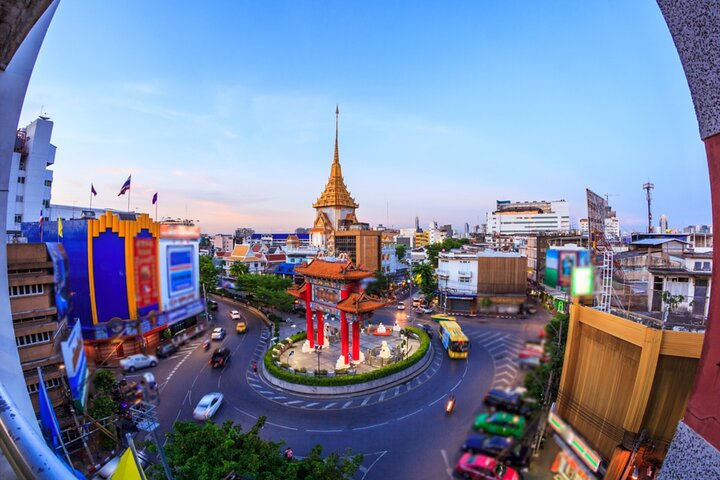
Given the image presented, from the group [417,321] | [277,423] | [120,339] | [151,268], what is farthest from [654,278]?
[417,321]

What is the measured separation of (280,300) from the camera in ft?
43.8

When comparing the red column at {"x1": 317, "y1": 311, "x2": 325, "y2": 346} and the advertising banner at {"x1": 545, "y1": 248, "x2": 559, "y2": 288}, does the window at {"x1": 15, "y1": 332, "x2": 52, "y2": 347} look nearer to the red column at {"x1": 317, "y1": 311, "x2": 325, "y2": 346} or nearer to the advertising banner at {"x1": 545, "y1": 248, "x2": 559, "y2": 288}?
the red column at {"x1": 317, "y1": 311, "x2": 325, "y2": 346}

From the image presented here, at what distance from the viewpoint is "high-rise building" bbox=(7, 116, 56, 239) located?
7.72m

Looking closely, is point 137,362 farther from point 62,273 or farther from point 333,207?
point 333,207

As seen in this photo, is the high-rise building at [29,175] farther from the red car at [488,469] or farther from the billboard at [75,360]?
the red car at [488,469]

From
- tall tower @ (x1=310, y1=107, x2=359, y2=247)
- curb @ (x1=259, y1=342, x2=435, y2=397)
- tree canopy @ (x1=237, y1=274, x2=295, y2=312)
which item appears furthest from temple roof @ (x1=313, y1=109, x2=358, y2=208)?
curb @ (x1=259, y1=342, x2=435, y2=397)

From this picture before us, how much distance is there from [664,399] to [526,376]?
308 cm

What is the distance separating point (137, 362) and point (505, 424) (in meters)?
2.88

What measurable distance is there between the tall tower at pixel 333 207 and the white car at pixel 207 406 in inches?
636

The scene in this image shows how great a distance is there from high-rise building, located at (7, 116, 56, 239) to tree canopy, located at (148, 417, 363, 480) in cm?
758

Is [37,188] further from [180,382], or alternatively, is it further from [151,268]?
[151,268]

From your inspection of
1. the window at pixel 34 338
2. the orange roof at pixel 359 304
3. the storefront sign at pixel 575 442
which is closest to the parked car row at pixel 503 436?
the storefront sign at pixel 575 442

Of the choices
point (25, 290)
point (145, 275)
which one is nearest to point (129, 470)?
point (145, 275)

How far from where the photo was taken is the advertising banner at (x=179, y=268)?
2432mm
